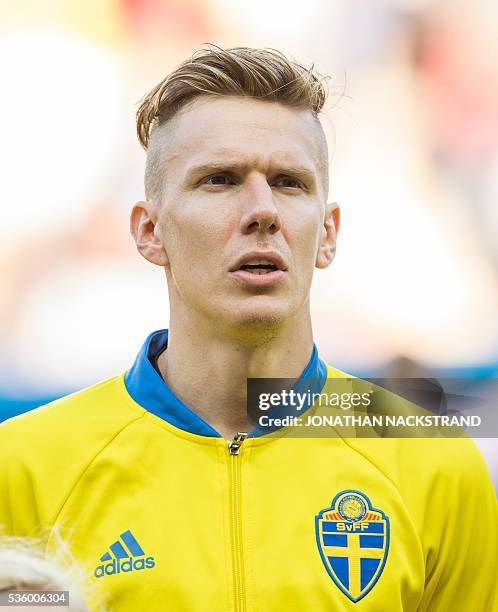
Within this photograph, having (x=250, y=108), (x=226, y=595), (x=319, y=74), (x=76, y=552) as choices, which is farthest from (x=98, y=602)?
(x=319, y=74)

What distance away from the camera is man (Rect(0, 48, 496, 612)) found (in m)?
2.41

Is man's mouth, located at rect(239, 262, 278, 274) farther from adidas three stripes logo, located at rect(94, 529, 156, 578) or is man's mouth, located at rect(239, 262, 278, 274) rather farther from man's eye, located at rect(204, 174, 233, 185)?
adidas three stripes logo, located at rect(94, 529, 156, 578)

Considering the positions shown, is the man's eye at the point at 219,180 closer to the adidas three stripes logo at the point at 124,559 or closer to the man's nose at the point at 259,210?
the man's nose at the point at 259,210

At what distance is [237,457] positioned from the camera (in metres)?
2.52

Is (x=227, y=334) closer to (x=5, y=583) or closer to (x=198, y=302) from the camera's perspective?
(x=198, y=302)

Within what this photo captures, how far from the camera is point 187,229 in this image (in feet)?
8.52

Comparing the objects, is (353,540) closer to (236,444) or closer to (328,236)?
(236,444)

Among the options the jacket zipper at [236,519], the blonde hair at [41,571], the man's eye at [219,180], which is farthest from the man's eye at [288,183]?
the blonde hair at [41,571]

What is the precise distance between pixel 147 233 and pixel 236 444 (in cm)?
78

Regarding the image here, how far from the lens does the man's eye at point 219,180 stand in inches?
103

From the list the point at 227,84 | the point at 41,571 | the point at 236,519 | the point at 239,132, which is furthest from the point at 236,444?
the point at 227,84

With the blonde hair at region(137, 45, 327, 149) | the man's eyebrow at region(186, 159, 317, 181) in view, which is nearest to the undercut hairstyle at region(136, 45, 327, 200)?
the blonde hair at region(137, 45, 327, 149)

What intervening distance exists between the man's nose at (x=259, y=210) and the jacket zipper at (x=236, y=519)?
62cm

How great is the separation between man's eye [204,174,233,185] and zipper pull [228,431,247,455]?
77 centimetres
